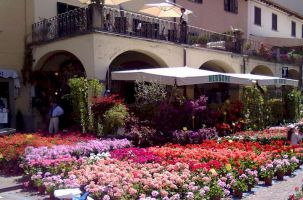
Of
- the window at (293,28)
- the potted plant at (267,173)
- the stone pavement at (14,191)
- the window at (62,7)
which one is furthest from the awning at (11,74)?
the window at (293,28)

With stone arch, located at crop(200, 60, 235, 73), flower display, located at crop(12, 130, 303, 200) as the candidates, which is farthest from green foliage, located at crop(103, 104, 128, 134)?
stone arch, located at crop(200, 60, 235, 73)

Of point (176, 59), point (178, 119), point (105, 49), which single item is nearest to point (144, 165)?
point (178, 119)

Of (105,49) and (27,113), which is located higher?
(105,49)

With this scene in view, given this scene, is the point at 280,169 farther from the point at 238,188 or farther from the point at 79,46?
the point at 79,46

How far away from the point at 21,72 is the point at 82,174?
40.0 ft

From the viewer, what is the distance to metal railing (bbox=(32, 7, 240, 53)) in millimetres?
17266

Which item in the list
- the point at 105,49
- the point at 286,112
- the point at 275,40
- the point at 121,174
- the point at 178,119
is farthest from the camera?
the point at 275,40

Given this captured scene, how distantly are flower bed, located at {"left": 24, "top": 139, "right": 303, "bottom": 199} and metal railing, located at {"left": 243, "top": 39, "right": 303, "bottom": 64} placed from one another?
14726 millimetres

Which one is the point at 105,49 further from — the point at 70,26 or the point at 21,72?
the point at 21,72

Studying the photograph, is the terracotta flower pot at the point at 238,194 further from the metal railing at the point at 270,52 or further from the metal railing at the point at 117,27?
the metal railing at the point at 270,52

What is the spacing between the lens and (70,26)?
18000mm

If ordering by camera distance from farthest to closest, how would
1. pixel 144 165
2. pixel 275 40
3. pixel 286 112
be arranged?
1. pixel 275 40
2. pixel 286 112
3. pixel 144 165

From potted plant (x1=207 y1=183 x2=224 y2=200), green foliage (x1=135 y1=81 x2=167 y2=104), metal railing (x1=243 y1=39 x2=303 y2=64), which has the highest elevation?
metal railing (x1=243 y1=39 x2=303 y2=64)

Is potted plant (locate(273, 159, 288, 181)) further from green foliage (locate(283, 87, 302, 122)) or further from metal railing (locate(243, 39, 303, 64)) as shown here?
metal railing (locate(243, 39, 303, 64))
